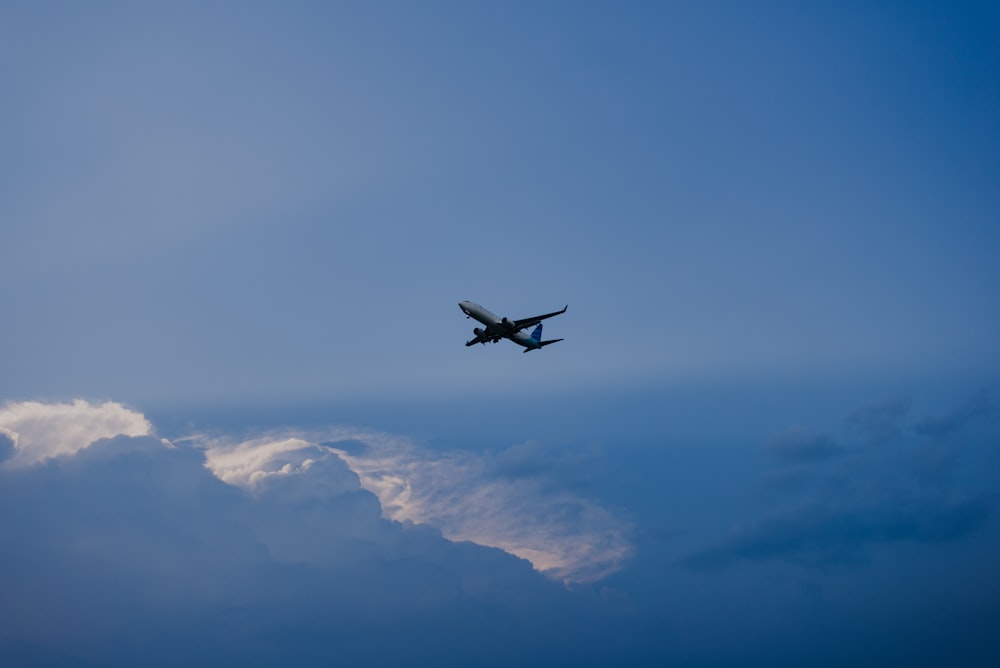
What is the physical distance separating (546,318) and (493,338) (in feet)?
46.9

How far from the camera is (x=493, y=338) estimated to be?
19600 centimetres

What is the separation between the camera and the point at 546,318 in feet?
619
